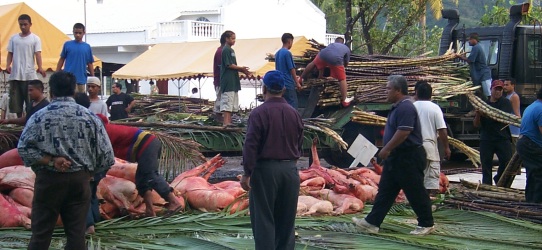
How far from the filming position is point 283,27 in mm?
39281

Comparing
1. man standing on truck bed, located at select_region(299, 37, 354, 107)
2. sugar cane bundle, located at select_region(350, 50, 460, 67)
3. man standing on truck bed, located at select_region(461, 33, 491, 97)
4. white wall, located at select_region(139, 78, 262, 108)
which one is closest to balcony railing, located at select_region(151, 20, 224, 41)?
white wall, located at select_region(139, 78, 262, 108)

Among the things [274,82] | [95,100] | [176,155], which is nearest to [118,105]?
[176,155]

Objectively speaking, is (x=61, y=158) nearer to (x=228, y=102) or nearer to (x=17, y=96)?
(x=17, y=96)

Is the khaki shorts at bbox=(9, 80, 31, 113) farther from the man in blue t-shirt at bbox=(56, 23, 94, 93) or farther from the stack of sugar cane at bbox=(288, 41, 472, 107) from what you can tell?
the stack of sugar cane at bbox=(288, 41, 472, 107)

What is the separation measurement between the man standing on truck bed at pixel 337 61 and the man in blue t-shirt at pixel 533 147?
154 inches

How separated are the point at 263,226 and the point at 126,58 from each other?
30083mm

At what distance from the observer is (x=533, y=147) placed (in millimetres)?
10617

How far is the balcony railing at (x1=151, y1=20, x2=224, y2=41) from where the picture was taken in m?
34.2

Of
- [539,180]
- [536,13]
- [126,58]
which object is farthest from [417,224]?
[126,58]

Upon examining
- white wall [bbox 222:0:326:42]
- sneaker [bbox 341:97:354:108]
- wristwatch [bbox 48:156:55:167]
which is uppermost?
white wall [bbox 222:0:326:42]

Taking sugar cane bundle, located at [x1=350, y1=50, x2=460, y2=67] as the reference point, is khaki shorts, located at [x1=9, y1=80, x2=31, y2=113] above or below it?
below

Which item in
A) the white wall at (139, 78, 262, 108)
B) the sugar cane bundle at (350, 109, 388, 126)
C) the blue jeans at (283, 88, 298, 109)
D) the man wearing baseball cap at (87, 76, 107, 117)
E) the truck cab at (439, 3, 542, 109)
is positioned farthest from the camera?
the white wall at (139, 78, 262, 108)

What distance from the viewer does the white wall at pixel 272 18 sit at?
36.9m

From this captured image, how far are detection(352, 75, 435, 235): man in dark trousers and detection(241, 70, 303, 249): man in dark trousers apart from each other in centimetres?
181
